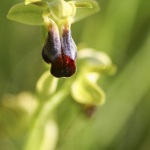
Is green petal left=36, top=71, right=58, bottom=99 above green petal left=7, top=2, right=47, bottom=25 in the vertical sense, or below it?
below

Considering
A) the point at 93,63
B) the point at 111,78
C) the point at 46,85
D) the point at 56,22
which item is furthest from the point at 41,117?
the point at 111,78

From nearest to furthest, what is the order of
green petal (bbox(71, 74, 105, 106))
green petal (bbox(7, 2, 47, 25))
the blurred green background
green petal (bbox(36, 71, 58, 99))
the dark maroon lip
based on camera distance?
the dark maroon lip, green petal (bbox(7, 2, 47, 25)), green petal (bbox(36, 71, 58, 99)), green petal (bbox(71, 74, 105, 106)), the blurred green background

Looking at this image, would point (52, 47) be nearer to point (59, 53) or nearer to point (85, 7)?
point (59, 53)

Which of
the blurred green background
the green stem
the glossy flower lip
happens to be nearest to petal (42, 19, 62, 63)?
the glossy flower lip

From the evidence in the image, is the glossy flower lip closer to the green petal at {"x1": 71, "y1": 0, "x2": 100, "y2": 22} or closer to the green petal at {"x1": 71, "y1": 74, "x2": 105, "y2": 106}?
the green petal at {"x1": 71, "y1": 0, "x2": 100, "y2": 22}

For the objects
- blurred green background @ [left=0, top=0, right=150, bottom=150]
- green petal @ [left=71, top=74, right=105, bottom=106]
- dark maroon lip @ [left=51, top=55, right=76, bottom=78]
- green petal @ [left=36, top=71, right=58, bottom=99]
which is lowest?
blurred green background @ [left=0, top=0, right=150, bottom=150]

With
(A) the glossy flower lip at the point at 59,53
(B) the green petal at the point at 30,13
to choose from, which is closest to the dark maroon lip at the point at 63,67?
(A) the glossy flower lip at the point at 59,53

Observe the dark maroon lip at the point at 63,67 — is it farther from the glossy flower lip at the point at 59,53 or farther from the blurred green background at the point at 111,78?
the blurred green background at the point at 111,78

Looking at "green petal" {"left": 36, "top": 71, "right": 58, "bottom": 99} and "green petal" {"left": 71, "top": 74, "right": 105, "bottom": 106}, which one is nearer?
"green petal" {"left": 36, "top": 71, "right": 58, "bottom": 99}

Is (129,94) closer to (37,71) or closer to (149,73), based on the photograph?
(149,73)
